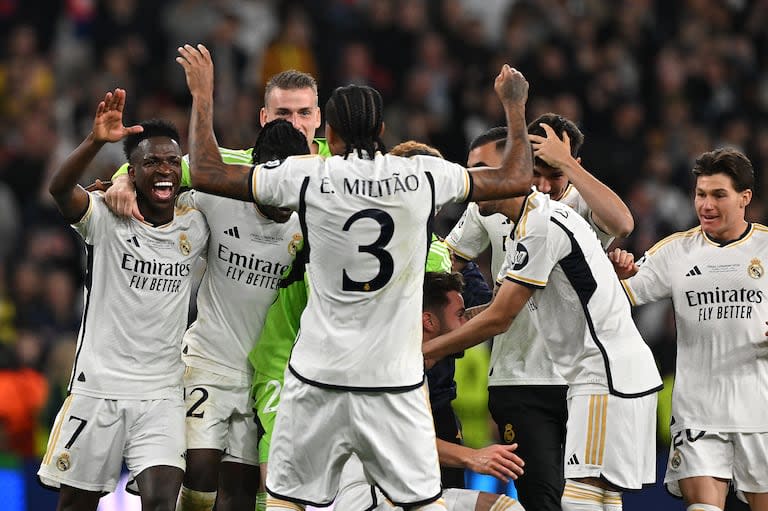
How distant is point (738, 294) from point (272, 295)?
7.76 ft

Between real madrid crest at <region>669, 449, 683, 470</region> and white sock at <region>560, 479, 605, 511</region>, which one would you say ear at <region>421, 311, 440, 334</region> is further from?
real madrid crest at <region>669, 449, 683, 470</region>

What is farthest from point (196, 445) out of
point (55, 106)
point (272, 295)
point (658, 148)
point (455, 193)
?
point (658, 148)

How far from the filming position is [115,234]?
6.63m

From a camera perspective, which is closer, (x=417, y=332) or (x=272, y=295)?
(x=417, y=332)

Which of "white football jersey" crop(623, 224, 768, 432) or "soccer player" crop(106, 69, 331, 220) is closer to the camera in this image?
"white football jersey" crop(623, 224, 768, 432)

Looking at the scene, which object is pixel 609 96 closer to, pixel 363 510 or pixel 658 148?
pixel 658 148

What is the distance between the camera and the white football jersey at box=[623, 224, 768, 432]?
706 cm

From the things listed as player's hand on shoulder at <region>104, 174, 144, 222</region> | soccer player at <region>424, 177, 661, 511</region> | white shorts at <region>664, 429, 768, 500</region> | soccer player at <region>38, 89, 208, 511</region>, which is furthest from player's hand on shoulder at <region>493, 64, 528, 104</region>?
white shorts at <region>664, 429, 768, 500</region>

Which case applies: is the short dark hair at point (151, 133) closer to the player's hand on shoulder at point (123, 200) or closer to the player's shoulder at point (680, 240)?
the player's hand on shoulder at point (123, 200)

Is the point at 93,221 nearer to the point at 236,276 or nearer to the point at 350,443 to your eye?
the point at 236,276

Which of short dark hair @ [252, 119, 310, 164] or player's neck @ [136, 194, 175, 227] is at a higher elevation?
short dark hair @ [252, 119, 310, 164]

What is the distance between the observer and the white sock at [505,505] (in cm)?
643

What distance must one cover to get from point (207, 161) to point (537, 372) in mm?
2413

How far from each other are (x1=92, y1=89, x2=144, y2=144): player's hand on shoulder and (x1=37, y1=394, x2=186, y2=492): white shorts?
1.28 metres
